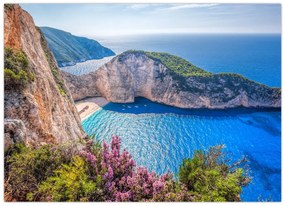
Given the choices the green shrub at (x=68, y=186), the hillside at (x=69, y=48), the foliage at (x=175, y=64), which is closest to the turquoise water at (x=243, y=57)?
the foliage at (x=175, y=64)

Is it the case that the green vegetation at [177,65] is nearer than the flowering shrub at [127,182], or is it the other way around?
the flowering shrub at [127,182]

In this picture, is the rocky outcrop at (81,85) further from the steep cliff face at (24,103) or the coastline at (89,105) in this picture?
the steep cliff face at (24,103)

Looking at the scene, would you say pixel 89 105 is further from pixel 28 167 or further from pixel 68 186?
pixel 68 186

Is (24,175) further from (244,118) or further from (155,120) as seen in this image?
(244,118)

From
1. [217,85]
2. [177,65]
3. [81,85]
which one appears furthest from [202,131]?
[81,85]

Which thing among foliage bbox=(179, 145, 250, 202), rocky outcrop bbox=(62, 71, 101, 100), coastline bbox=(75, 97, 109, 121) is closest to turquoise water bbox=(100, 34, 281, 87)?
rocky outcrop bbox=(62, 71, 101, 100)

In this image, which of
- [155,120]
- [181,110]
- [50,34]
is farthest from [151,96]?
[50,34]

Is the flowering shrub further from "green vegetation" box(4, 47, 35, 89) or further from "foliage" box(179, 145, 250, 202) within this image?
"green vegetation" box(4, 47, 35, 89)
